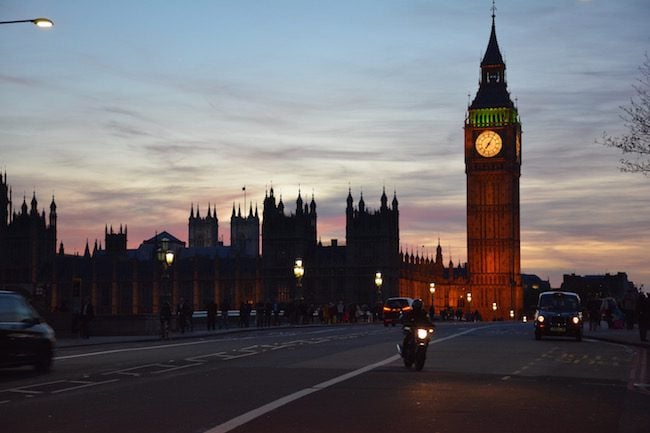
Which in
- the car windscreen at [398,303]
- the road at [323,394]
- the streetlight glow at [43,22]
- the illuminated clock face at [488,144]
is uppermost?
the illuminated clock face at [488,144]

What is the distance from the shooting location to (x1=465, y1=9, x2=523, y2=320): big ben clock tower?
147500 millimetres

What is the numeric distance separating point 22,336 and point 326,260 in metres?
111

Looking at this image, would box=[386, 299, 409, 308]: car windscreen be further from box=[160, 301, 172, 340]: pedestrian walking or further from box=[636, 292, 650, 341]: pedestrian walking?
box=[636, 292, 650, 341]: pedestrian walking

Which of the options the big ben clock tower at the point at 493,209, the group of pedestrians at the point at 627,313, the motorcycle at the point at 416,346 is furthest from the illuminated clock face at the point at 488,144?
the motorcycle at the point at 416,346

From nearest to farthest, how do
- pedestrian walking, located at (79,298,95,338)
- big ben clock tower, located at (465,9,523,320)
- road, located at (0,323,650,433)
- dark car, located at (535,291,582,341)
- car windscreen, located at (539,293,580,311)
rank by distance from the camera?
road, located at (0,323,650,433), dark car, located at (535,291,582,341), car windscreen, located at (539,293,580,311), pedestrian walking, located at (79,298,95,338), big ben clock tower, located at (465,9,523,320)

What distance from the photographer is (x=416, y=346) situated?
20922mm

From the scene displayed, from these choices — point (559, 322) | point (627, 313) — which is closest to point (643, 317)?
point (559, 322)

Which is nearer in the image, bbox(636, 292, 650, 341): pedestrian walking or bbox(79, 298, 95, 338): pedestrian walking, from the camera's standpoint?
bbox(636, 292, 650, 341): pedestrian walking

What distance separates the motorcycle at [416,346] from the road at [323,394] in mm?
287

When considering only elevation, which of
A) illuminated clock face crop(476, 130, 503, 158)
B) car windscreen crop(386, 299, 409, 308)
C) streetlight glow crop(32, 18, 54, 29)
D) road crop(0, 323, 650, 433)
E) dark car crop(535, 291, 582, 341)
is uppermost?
illuminated clock face crop(476, 130, 503, 158)

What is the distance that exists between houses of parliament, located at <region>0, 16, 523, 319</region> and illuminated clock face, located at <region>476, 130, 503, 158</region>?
0.14 m

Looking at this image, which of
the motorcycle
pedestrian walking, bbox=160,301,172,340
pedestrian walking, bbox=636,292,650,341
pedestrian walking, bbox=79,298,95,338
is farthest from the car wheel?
pedestrian walking, bbox=636,292,650,341

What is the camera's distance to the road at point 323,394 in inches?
492

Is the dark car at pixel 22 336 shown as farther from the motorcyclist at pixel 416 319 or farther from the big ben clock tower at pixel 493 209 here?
the big ben clock tower at pixel 493 209
